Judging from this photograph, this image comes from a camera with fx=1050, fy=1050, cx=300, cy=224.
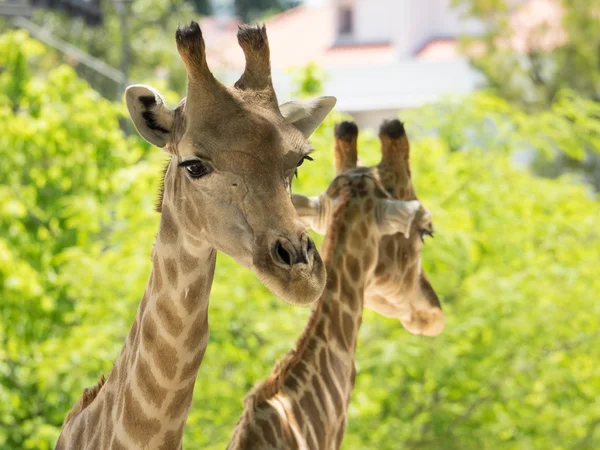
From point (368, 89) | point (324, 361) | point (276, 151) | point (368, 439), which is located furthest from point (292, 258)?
point (368, 89)

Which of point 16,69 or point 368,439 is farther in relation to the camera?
point 16,69

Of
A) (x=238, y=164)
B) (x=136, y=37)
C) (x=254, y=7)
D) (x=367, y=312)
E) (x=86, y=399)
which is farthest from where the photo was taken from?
(x=254, y=7)

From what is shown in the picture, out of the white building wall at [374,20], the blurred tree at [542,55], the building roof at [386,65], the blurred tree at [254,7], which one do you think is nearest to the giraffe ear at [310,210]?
the building roof at [386,65]

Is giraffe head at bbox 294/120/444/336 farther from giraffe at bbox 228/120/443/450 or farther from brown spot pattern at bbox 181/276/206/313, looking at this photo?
brown spot pattern at bbox 181/276/206/313

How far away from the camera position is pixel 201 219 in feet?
9.29

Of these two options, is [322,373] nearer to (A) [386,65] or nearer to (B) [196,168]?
(B) [196,168]

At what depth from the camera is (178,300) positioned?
2.93 metres

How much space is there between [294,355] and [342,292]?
35 cm

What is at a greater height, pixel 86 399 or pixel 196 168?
pixel 196 168

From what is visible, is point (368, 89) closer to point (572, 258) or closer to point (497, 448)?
point (572, 258)

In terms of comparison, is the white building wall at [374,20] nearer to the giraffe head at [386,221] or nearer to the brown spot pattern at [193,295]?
the giraffe head at [386,221]

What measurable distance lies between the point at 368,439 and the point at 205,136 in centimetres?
473

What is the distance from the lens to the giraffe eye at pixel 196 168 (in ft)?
9.12

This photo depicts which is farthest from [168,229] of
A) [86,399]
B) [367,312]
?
[367,312]
